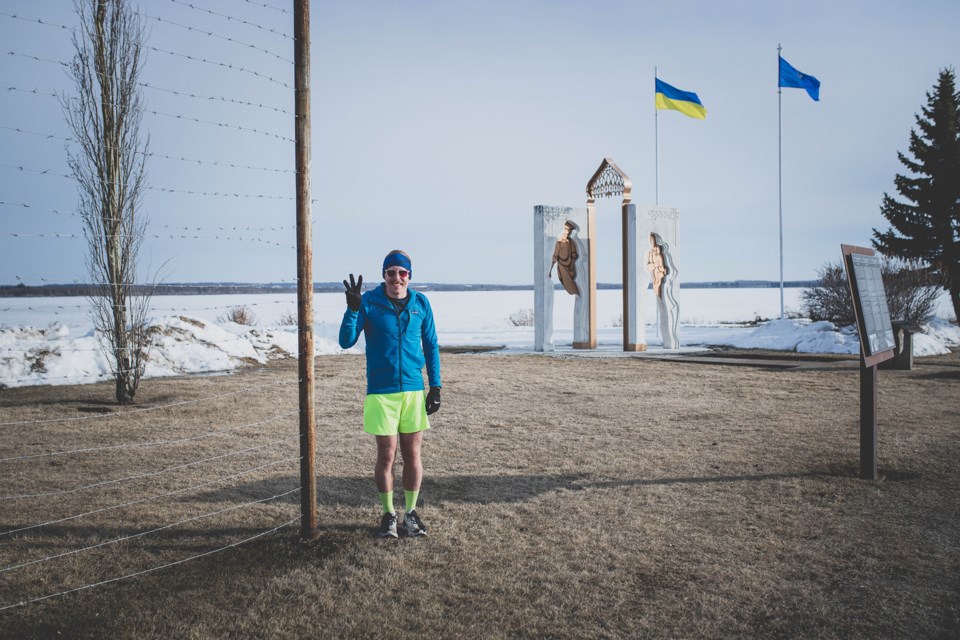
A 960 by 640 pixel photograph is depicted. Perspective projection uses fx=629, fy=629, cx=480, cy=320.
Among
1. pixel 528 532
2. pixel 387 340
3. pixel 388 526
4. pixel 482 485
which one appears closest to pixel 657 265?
pixel 482 485

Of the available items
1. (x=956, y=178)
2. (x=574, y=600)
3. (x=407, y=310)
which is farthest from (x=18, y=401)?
(x=956, y=178)

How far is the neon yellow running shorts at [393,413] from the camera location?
409 centimetres

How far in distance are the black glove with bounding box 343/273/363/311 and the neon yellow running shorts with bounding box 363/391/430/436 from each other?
59cm

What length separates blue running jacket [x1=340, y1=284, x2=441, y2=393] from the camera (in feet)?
13.6

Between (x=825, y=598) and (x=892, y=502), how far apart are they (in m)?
2.06

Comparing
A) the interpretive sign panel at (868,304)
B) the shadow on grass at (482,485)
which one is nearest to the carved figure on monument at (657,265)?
the interpretive sign panel at (868,304)

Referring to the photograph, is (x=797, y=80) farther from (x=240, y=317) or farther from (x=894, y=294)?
(x=240, y=317)

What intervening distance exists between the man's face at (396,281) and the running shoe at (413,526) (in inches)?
59.6

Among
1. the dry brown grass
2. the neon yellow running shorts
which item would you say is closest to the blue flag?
the dry brown grass

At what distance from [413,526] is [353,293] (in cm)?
163

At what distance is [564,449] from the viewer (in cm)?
670

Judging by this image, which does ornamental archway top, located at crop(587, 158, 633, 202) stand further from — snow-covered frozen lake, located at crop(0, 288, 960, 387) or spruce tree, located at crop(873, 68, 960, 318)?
spruce tree, located at crop(873, 68, 960, 318)

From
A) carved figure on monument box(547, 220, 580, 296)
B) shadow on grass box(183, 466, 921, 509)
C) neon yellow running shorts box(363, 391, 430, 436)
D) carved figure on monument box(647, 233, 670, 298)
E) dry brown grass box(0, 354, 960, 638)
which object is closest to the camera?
dry brown grass box(0, 354, 960, 638)

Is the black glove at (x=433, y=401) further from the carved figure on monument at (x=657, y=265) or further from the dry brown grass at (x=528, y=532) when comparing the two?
the carved figure on monument at (x=657, y=265)
